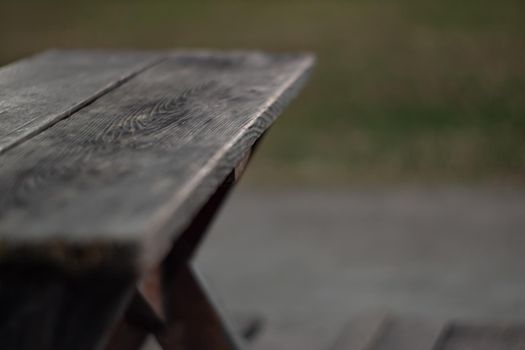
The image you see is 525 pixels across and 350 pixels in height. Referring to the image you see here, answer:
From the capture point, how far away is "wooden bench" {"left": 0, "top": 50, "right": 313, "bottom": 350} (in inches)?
43.0

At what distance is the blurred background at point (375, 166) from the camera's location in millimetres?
3365

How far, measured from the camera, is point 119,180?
130 centimetres

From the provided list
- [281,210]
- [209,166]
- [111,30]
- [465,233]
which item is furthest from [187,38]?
[209,166]

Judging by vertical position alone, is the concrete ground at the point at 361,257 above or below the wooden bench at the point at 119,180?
below

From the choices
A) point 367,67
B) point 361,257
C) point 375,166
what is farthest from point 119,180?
point 367,67

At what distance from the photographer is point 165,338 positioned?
2236mm

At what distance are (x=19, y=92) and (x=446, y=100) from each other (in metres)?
4.41

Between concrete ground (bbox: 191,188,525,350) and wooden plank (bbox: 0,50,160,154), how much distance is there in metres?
0.94

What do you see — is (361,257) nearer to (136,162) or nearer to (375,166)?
(375,166)

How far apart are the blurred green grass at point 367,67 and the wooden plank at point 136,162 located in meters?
2.65

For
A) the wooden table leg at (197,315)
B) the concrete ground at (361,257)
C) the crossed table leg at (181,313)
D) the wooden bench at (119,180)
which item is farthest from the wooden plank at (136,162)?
the concrete ground at (361,257)

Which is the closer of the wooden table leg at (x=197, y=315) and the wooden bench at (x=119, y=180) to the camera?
the wooden bench at (x=119, y=180)

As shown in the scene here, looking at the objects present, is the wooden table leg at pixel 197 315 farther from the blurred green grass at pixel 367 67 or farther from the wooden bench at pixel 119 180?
the blurred green grass at pixel 367 67

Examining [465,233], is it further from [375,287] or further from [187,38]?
[187,38]
